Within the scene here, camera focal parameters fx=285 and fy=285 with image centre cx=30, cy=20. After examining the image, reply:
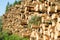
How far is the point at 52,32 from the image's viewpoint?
11.6ft

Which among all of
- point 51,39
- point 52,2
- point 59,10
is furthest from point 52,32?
point 52,2

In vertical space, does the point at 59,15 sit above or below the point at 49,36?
above

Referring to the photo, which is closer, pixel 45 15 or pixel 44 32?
pixel 44 32

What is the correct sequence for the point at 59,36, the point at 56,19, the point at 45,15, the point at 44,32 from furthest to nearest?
the point at 45,15 → the point at 44,32 → the point at 56,19 → the point at 59,36

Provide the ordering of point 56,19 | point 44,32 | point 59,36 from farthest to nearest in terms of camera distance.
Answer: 1. point 44,32
2. point 56,19
3. point 59,36

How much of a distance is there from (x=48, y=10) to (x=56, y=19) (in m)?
0.23

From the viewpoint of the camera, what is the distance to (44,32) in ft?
12.8

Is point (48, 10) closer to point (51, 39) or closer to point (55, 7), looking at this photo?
point (55, 7)

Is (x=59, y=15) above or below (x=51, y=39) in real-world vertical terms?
above

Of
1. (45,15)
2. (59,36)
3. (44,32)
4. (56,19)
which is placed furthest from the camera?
(45,15)

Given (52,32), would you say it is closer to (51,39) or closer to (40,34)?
(51,39)

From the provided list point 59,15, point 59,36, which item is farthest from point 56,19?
point 59,36

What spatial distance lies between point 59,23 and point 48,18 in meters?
0.64

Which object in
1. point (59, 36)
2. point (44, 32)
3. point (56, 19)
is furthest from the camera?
point (44, 32)
